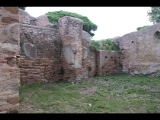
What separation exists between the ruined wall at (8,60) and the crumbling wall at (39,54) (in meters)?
2.98

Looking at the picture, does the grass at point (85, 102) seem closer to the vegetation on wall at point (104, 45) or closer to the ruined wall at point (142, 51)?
the ruined wall at point (142, 51)

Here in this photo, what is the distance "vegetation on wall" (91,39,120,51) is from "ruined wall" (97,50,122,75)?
1.05ft

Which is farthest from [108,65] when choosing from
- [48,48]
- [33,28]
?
[33,28]

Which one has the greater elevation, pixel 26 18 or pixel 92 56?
pixel 26 18

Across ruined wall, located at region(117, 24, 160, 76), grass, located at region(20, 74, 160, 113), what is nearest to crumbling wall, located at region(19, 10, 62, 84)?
grass, located at region(20, 74, 160, 113)

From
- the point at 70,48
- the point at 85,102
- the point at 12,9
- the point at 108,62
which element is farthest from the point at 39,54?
the point at 108,62

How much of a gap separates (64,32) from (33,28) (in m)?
1.22

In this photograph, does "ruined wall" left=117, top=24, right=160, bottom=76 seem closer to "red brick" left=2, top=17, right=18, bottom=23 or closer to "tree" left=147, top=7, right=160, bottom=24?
"red brick" left=2, top=17, right=18, bottom=23

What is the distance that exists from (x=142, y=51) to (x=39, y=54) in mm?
5513

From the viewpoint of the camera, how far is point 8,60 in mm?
2705
